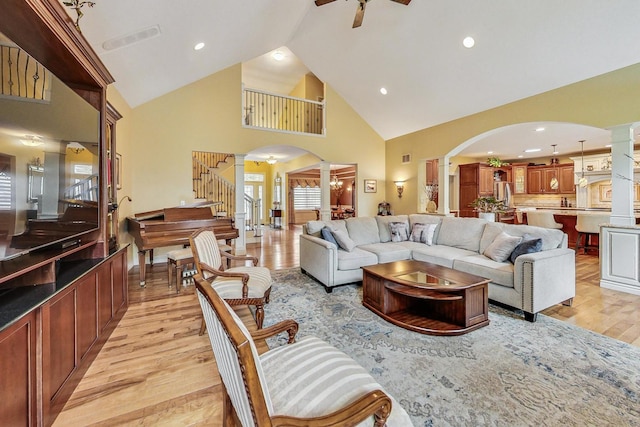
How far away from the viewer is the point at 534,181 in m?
9.03

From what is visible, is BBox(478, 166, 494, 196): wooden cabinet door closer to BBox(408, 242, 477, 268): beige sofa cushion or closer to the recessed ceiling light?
the recessed ceiling light

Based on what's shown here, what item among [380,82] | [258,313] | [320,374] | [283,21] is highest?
[283,21]

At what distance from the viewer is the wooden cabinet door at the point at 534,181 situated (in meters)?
8.89

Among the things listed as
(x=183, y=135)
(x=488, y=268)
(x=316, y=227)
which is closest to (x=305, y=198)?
(x=183, y=135)

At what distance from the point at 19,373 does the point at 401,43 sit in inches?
232

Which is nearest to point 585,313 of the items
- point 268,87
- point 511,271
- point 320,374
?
point 511,271

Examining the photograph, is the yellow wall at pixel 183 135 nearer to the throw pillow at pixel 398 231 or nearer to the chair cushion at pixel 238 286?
the throw pillow at pixel 398 231

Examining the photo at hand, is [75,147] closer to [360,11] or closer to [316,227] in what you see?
[316,227]

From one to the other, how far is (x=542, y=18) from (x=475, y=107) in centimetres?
186

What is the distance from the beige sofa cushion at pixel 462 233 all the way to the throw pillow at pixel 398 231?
0.53m

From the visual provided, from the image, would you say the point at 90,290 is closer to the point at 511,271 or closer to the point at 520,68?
the point at 511,271

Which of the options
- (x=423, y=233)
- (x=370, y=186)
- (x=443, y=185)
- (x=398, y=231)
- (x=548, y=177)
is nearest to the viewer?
(x=423, y=233)

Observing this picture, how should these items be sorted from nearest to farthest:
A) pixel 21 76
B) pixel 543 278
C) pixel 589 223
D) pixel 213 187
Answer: pixel 21 76, pixel 543 278, pixel 589 223, pixel 213 187

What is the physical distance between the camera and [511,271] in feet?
9.54
